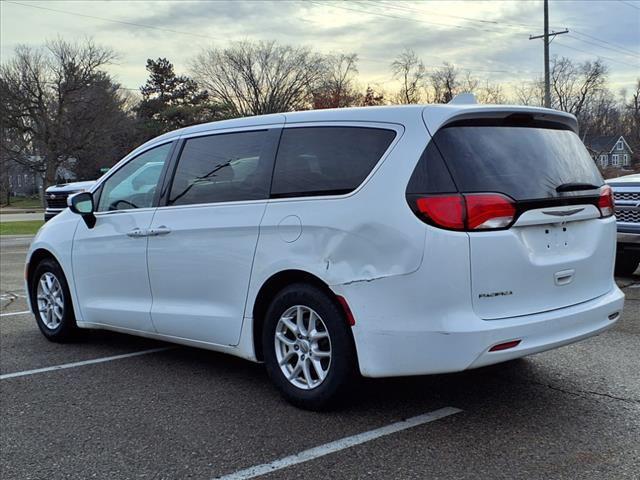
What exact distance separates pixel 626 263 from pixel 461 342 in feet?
21.4

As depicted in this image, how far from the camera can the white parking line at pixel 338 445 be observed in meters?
3.18

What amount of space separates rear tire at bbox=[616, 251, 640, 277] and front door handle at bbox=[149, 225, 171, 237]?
629 centimetres

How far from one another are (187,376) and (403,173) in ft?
7.84

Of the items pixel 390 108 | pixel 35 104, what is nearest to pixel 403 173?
Result: pixel 390 108

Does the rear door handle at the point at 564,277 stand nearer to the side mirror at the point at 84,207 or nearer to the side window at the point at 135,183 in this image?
the side window at the point at 135,183

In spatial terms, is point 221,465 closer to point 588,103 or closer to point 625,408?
point 625,408

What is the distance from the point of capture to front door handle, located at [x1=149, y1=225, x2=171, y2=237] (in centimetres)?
471

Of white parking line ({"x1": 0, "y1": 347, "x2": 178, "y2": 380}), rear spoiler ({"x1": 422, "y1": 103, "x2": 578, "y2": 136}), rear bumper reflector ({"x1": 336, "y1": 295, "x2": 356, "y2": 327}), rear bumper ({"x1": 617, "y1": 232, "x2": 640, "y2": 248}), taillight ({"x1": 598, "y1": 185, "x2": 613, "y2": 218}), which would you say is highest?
rear spoiler ({"x1": 422, "y1": 103, "x2": 578, "y2": 136})

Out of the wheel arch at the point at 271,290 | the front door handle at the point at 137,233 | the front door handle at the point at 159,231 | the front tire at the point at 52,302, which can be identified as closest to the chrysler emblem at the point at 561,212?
the wheel arch at the point at 271,290

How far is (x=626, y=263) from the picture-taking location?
29.1 ft

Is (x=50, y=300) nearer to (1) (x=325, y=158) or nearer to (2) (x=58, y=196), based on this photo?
(1) (x=325, y=158)

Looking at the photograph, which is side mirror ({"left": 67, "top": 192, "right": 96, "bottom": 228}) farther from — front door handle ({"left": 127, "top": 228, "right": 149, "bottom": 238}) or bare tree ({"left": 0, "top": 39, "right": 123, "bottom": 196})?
bare tree ({"left": 0, "top": 39, "right": 123, "bottom": 196})

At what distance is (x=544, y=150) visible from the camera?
3.84m

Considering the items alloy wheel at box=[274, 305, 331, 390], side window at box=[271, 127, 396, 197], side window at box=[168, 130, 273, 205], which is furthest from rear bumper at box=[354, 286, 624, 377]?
side window at box=[168, 130, 273, 205]
